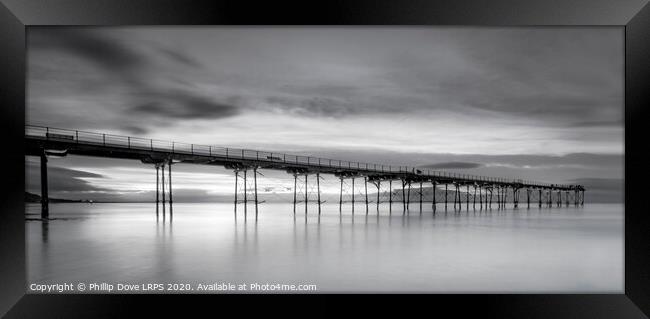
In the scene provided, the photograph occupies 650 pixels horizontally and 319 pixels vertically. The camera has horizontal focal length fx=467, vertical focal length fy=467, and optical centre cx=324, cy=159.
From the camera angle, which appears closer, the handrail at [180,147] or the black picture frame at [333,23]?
the black picture frame at [333,23]

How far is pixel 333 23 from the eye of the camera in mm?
6465

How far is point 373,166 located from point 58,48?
30.1 metres

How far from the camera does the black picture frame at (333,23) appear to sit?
6.38m

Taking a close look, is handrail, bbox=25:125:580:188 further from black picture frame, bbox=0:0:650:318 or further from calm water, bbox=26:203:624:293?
black picture frame, bbox=0:0:650:318

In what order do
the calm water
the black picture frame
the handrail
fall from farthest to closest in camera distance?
the handrail < the calm water < the black picture frame

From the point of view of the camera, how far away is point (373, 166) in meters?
44.6

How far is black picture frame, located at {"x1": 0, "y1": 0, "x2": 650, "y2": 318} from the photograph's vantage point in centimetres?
638

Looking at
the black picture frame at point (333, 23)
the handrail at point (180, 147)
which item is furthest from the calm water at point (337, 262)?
the handrail at point (180, 147)

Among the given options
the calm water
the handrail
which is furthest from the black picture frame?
the handrail

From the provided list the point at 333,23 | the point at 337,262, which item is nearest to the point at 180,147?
the point at 337,262

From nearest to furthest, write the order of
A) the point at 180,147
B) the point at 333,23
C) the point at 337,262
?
the point at 333,23
the point at 337,262
the point at 180,147

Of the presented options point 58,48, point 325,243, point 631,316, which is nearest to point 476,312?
point 631,316

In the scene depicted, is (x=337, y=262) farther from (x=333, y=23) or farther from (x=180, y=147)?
(x=180, y=147)

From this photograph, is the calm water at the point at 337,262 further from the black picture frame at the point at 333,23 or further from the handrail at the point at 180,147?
the handrail at the point at 180,147
